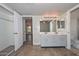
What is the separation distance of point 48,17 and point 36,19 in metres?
0.87

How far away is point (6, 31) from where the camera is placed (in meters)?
6.65

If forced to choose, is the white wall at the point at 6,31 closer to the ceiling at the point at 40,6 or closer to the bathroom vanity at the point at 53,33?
the ceiling at the point at 40,6

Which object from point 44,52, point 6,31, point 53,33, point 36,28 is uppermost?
point 36,28

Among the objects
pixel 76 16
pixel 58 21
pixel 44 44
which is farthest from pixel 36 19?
pixel 76 16

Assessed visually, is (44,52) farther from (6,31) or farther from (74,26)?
(74,26)

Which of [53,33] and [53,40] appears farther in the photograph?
[53,33]

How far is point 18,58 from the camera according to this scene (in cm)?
333

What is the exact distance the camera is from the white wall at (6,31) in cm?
600

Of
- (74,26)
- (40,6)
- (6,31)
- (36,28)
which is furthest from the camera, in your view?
(36,28)

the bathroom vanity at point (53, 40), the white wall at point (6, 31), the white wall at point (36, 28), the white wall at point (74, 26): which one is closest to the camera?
the white wall at point (6, 31)

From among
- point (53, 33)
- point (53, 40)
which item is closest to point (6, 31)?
point (53, 40)

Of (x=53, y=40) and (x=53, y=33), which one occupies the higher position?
(x=53, y=33)

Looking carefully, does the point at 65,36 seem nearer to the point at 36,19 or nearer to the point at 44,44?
the point at 44,44

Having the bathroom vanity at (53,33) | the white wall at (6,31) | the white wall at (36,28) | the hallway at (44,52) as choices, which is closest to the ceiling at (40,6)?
the white wall at (6,31)
